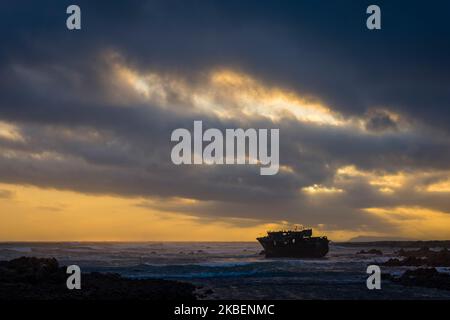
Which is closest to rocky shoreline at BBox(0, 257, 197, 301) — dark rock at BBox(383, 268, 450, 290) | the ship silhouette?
dark rock at BBox(383, 268, 450, 290)

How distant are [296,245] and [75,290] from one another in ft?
214

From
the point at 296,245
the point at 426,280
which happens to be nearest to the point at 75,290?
the point at 426,280

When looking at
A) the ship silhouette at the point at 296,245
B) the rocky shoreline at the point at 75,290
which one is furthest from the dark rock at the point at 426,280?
the ship silhouette at the point at 296,245

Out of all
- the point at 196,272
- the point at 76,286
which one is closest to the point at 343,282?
the point at 196,272

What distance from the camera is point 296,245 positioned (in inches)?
3733

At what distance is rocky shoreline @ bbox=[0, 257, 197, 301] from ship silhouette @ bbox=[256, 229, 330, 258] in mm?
56364

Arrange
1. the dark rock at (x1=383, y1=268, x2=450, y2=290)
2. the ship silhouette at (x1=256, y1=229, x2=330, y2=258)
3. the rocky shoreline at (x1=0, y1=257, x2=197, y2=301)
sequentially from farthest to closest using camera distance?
the ship silhouette at (x1=256, y1=229, x2=330, y2=258), the dark rock at (x1=383, y1=268, x2=450, y2=290), the rocky shoreline at (x1=0, y1=257, x2=197, y2=301)

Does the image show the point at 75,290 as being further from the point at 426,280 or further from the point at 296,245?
the point at 296,245

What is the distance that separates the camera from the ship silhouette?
94438 mm

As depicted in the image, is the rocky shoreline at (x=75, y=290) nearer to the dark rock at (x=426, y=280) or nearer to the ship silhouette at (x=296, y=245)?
the dark rock at (x=426, y=280)

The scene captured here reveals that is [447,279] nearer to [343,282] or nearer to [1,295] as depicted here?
[343,282]

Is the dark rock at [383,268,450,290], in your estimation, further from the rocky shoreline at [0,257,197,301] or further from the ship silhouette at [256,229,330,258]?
the ship silhouette at [256,229,330,258]
